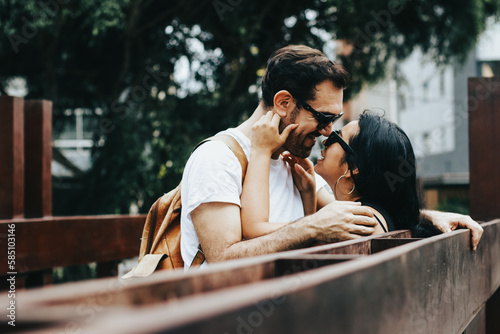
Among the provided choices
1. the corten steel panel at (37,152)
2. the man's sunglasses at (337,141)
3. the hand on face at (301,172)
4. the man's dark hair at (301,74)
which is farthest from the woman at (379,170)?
the corten steel panel at (37,152)

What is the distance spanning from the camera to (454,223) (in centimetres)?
284

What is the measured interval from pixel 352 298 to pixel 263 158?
67.6 inches

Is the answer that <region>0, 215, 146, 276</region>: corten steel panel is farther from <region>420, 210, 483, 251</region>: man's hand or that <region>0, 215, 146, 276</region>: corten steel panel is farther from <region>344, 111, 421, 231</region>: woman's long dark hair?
<region>420, 210, 483, 251</region>: man's hand

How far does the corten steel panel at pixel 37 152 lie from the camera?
12.8 ft

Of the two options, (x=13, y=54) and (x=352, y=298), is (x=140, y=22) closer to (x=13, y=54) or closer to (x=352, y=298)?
(x=13, y=54)

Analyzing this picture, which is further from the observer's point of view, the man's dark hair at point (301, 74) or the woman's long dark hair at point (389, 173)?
the man's dark hair at point (301, 74)

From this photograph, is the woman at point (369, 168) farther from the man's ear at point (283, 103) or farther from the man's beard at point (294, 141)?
the man's ear at point (283, 103)

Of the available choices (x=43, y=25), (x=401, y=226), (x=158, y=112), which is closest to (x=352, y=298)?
(x=401, y=226)

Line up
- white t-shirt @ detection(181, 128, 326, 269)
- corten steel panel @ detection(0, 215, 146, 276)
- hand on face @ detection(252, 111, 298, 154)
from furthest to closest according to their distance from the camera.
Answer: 1. corten steel panel @ detection(0, 215, 146, 276)
2. hand on face @ detection(252, 111, 298, 154)
3. white t-shirt @ detection(181, 128, 326, 269)

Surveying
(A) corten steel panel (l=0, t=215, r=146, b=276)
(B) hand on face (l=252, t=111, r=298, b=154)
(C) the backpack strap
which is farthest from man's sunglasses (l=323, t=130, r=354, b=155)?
(A) corten steel panel (l=0, t=215, r=146, b=276)

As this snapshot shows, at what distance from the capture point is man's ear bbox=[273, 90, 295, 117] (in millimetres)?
3051

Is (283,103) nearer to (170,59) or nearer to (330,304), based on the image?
(330,304)

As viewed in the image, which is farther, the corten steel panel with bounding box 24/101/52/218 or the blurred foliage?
the blurred foliage

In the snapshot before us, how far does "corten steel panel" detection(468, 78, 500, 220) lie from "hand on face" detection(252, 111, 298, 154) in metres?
2.11
